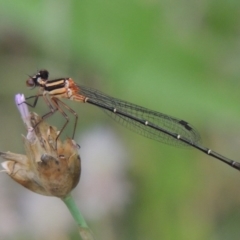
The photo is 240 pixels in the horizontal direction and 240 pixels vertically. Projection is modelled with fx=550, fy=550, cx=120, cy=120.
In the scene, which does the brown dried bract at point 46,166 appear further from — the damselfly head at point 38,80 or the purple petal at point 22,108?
the damselfly head at point 38,80

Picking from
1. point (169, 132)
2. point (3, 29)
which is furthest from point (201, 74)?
point (3, 29)

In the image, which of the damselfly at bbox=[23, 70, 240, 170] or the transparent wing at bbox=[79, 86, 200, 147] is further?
the transparent wing at bbox=[79, 86, 200, 147]

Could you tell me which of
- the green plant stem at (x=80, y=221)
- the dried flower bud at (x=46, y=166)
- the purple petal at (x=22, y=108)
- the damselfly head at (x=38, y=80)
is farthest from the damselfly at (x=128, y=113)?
the green plant stem at (x=80, y=221)

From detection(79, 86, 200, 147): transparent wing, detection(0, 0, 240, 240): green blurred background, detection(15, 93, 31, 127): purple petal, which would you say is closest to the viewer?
detection(15, 93, 31, 127): purple petal

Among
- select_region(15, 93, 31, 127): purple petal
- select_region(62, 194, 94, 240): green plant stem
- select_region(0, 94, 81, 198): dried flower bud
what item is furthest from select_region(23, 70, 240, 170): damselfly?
select_region(62, 194, 94, 240): green plant stem

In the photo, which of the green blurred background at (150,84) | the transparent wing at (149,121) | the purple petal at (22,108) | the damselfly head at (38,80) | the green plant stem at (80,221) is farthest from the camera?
the transparent wing at (149,121)

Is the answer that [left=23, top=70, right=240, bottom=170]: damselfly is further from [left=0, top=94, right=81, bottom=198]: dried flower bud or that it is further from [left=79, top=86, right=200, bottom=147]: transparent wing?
[left=0, top=94, right=81, bottom=198]: dried flower bud

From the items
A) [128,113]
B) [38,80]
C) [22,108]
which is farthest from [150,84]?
[128,113]
